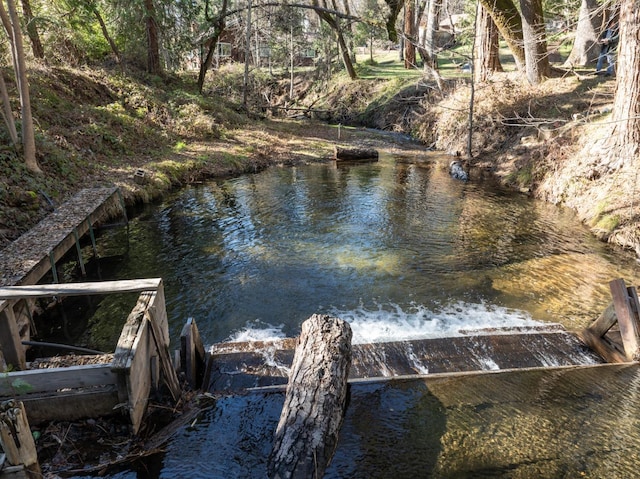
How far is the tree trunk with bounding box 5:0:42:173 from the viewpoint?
10109 mm

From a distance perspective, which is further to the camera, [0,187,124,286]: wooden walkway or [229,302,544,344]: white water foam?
[229,302,544,344]: white water foam

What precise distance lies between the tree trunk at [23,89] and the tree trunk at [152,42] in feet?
44.3

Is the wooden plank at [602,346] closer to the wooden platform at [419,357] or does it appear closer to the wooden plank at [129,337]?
the wooden platform at [419,357]

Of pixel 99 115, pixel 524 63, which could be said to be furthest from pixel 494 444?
pixel 524 63

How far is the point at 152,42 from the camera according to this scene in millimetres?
24234

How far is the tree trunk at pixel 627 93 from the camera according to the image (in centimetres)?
1098

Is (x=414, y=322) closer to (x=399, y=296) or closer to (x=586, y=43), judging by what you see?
(x=399, y=296)

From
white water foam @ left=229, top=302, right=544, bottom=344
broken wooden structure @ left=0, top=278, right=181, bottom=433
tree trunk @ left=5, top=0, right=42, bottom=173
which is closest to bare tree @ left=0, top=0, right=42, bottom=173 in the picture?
tree trunk @ left=5, top=0, right=42, bottom=173

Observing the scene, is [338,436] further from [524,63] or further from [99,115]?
[524,63]

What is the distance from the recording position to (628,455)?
13.8ft

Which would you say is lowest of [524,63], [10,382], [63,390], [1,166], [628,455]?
[628,455]

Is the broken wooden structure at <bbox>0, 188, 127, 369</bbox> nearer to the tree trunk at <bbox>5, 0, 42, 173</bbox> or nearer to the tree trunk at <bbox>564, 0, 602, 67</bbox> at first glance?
the tree trunk at <bbox>5, 0, 42, 173</bbox>

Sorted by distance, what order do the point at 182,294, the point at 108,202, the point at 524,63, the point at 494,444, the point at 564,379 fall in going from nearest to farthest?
the point at 494,444, the point at 564,379, the point at 182,294, the point at 108,202, the point at 524,63

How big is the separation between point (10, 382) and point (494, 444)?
4692 millimetres
